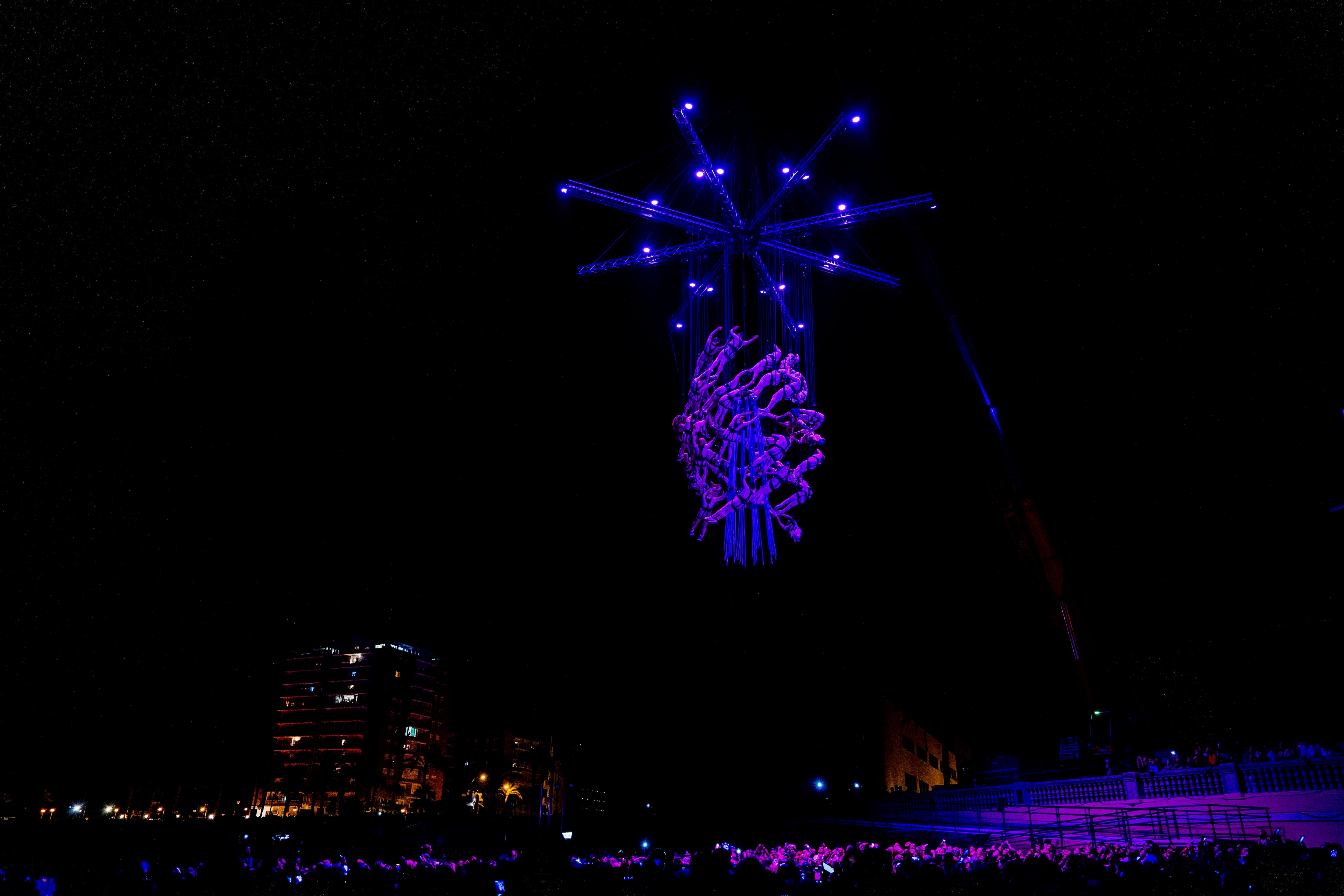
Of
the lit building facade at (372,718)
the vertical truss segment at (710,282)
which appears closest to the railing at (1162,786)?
the vertical truss segment at (710,282)

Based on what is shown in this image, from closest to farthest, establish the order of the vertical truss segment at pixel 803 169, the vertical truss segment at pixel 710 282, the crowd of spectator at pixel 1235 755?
the vertical truss segment at pixel 803 169
the vertical truss segment at pixel 710 282
the crowd of spectator at pixel 1235 755

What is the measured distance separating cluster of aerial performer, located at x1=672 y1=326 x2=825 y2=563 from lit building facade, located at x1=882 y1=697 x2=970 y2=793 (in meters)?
37.0

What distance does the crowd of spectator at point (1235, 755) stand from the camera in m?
15.7

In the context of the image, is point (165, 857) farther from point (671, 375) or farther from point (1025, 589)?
point (1025, 589)

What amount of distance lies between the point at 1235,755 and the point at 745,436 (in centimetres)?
1384

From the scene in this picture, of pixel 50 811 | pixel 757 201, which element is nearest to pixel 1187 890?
pixel 757 201

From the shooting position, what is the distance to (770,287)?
13.2 meters

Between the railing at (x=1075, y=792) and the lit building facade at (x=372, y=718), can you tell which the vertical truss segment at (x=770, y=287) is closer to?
the railing at (x=1075, y=792)

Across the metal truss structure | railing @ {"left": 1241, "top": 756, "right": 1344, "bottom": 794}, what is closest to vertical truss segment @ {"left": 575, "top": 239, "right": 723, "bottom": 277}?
the metal truss structure

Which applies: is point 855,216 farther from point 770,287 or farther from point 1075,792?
point 1075,792

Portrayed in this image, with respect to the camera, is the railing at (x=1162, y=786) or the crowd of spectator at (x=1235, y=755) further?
the crowd of spectator at (x=1235, y=755)

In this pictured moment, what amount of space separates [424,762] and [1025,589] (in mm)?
110512

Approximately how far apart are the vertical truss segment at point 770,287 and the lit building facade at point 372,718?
110861mm

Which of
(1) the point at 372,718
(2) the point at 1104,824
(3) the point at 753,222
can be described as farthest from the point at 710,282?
(1) the point at 372,718
